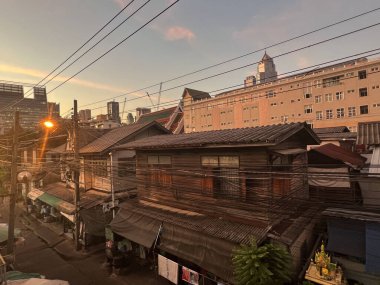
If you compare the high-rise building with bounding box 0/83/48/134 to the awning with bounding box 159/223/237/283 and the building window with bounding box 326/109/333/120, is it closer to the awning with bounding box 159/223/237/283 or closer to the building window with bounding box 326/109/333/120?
the awning with bounding box 159/223/237/283

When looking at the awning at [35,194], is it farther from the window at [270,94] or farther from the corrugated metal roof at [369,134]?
the window at [270,94]

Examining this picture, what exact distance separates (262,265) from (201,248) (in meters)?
3.58

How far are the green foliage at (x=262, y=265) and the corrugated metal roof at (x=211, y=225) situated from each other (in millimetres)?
843

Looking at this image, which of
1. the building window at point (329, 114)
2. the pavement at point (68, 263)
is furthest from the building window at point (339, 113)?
the pavement at point (68, 263)

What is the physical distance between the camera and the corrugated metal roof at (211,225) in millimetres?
11055

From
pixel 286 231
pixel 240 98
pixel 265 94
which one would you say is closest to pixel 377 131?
pixel 286 231

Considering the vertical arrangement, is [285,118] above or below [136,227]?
above

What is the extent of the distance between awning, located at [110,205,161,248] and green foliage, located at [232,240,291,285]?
6295 mm

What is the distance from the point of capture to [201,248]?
480 inches

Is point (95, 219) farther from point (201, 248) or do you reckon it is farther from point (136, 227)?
point (201, 248)

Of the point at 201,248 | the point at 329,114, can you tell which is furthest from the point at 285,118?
the point at 201,248

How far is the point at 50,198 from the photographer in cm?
2748

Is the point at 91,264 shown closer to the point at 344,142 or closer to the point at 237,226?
the point at 237,226

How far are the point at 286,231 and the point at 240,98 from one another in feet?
214
